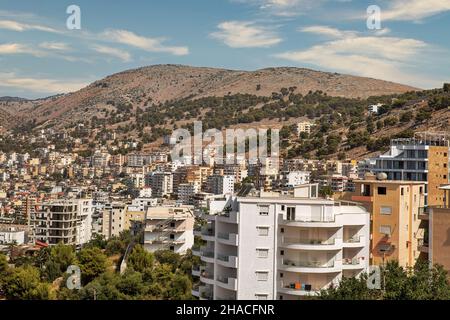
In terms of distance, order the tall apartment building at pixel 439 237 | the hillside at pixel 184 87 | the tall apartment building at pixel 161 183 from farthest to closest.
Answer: the hillside at pixel 184 87, the tall apartment building at pixel 161 183, the tall apartment building at pixel 439 237

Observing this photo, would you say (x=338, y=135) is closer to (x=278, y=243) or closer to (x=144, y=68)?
(x=278, y=243)

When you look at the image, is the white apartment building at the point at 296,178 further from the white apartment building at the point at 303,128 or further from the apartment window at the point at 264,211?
the apartment window at the point at 264,211

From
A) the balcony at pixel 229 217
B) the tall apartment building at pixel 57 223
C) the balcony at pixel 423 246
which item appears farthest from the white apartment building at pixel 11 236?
the balcony at pixel 423 246

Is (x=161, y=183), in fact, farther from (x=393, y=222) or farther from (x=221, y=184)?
(x=393, y=222)

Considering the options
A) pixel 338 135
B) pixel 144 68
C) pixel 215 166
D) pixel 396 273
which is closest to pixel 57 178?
pixel 215 166

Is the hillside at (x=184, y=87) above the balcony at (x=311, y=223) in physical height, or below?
above

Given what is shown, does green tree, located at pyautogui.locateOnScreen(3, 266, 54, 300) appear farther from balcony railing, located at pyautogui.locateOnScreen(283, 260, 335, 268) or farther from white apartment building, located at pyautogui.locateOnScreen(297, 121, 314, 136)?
white apartment building, located at pyautogui.locateOnScreen(297, 121, 314, 136)

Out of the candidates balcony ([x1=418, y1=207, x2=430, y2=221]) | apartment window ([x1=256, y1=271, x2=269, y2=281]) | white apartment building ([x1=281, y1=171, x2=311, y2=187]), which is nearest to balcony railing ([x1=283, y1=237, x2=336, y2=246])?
apartment window ([x1=256, y1=271, x2=269, y2=281])
